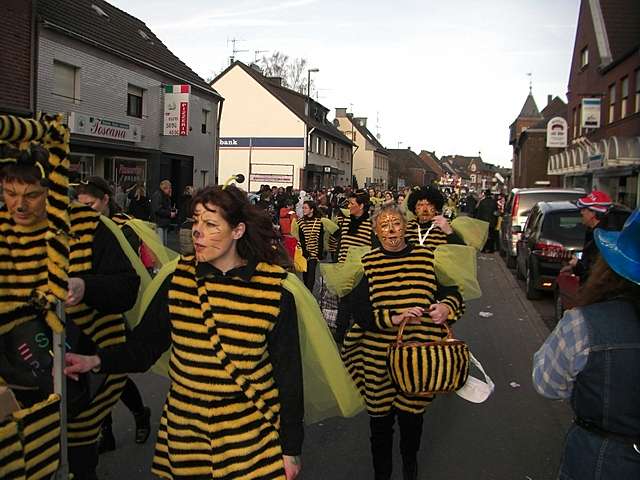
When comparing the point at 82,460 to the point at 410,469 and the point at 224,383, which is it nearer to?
the point at 224,383

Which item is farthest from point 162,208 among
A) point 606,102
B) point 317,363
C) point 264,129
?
point 264,129

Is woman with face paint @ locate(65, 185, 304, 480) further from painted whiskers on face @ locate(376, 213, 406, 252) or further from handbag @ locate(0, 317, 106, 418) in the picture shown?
painted whiskers on face @ locate(376, 213, 406, 252)

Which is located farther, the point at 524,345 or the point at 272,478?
the point at 524,345

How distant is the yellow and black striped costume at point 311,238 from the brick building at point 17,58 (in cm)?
1036

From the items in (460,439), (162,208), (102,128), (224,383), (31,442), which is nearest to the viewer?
(31,442)

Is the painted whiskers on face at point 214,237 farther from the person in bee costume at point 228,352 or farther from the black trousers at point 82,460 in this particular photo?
the black trousers at point 82,460

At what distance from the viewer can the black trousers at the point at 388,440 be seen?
404cm

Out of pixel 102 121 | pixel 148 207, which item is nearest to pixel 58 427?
pixel 148 207

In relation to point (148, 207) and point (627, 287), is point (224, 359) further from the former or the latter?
point (148, 207)

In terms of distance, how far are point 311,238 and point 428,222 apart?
3.81m

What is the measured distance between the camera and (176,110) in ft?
79.3

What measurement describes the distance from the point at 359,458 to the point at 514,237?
12305 mm

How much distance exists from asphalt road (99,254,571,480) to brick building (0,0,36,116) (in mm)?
12603

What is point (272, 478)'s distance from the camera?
2.56 m
